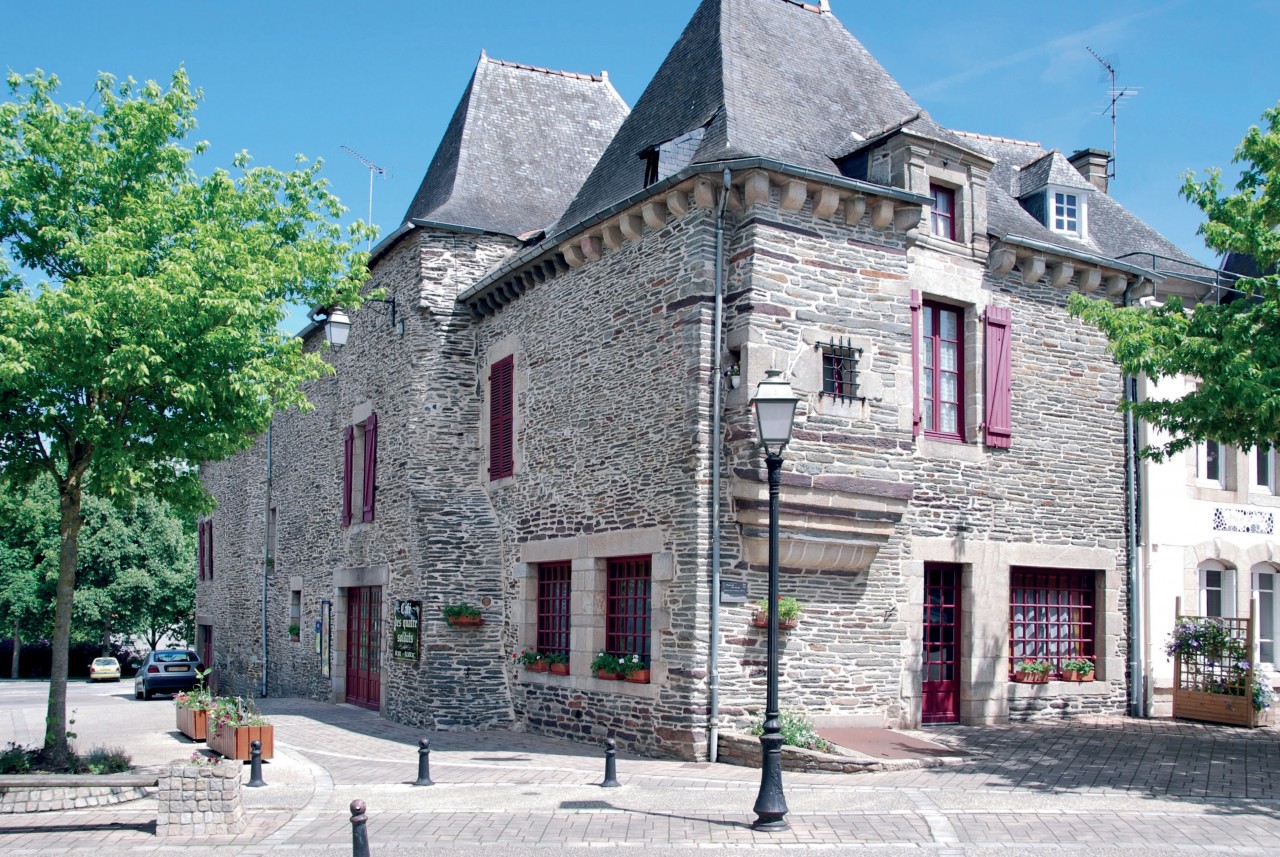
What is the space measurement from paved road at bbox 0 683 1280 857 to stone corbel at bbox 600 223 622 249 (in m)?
5.64

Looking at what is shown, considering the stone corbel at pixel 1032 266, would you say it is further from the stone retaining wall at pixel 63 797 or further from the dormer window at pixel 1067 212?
the stone retaining wall at pixel 63 797

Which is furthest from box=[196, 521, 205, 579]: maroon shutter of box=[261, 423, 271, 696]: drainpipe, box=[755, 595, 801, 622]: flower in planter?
box=[755, 595, 801, 622]: flower in planter

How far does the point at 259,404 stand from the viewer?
1113 cm

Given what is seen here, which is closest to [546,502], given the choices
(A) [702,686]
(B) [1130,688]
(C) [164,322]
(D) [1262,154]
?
Result: (A) [702,686]

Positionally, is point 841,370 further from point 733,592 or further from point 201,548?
point 201,548

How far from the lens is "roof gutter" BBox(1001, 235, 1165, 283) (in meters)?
13.7

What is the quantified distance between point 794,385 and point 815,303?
968mm

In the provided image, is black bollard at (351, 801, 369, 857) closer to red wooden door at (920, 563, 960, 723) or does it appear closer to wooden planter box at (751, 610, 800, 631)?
wooden planter box at (751, 610, 800, 631)

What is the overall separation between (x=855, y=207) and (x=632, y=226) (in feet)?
7.96

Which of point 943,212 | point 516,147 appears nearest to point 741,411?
point 943,212

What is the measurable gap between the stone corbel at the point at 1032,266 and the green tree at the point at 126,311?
27.5 ft

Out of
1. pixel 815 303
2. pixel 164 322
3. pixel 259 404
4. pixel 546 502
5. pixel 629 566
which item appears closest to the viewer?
pixel 164 322

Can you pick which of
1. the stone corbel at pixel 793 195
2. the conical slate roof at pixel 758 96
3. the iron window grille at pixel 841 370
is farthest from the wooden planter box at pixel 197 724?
the stone corbel at pixel 793 195

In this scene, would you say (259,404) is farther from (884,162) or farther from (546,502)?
(884,162)
